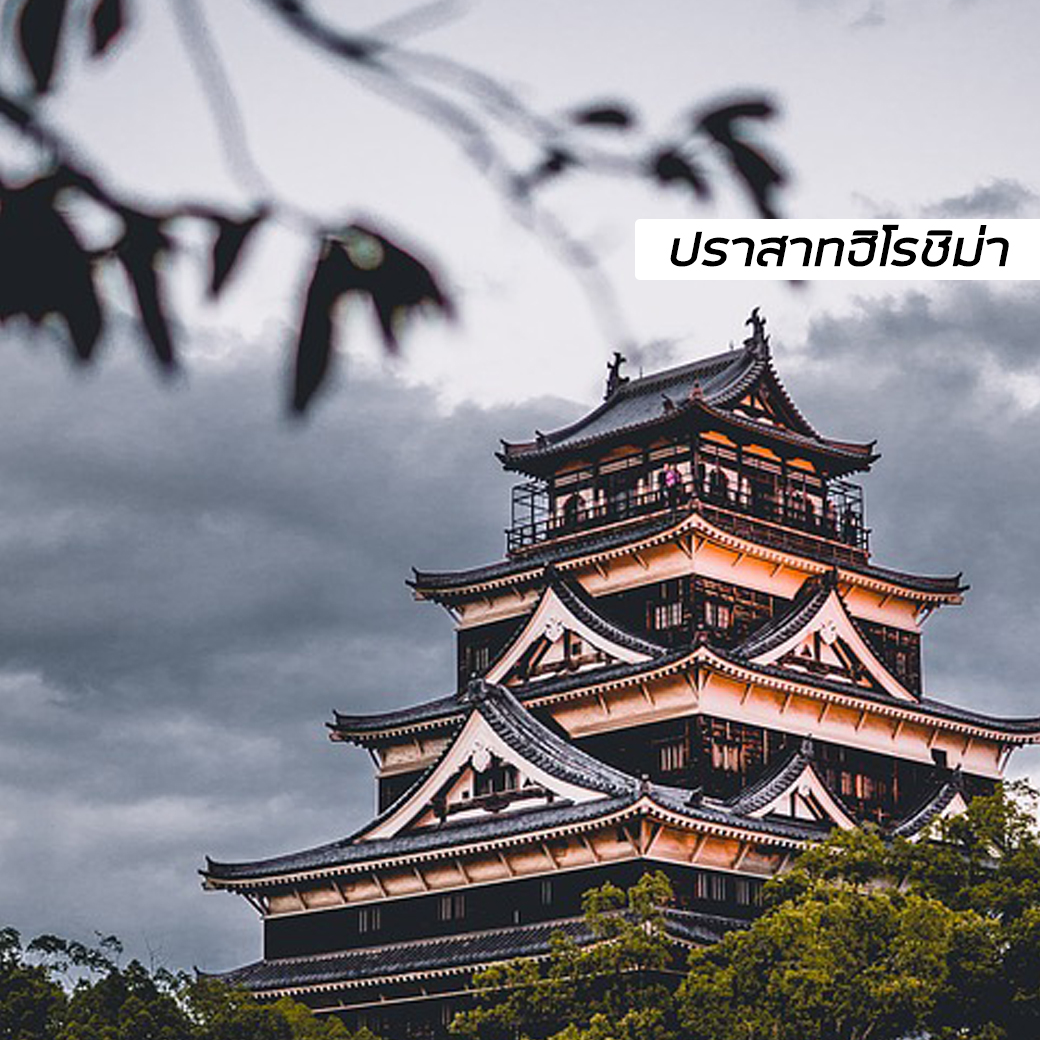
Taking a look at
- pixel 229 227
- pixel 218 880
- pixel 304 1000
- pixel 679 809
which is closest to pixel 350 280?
pixel 229 227

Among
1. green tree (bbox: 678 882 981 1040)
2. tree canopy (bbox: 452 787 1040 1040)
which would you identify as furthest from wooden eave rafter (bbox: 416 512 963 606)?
green tree (bbox: 678 882 981 1040)

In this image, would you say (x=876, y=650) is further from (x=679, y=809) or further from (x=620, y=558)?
(x=679, y=809)

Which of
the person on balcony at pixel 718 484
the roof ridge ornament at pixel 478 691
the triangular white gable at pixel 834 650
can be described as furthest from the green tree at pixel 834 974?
the person on balcony at pixel 718 484

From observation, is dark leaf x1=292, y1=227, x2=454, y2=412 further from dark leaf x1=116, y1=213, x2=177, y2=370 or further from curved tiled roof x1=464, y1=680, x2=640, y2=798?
curved tiled roof x1=464, y1=680, x2=640, y2=798

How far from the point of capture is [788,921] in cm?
2938

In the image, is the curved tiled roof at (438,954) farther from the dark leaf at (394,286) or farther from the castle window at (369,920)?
the dark leaf at (394,286)

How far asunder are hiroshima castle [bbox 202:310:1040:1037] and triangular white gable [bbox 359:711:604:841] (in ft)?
0.19

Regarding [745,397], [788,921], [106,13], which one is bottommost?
[106,13]

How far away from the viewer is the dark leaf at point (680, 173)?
4.00 metres

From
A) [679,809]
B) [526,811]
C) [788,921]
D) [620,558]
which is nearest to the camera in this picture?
[788,921]

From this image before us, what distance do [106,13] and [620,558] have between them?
43.0 meters

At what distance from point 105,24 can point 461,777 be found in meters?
40.3

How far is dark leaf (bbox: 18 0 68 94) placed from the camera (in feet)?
10.5

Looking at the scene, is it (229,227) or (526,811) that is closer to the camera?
(229,227)
